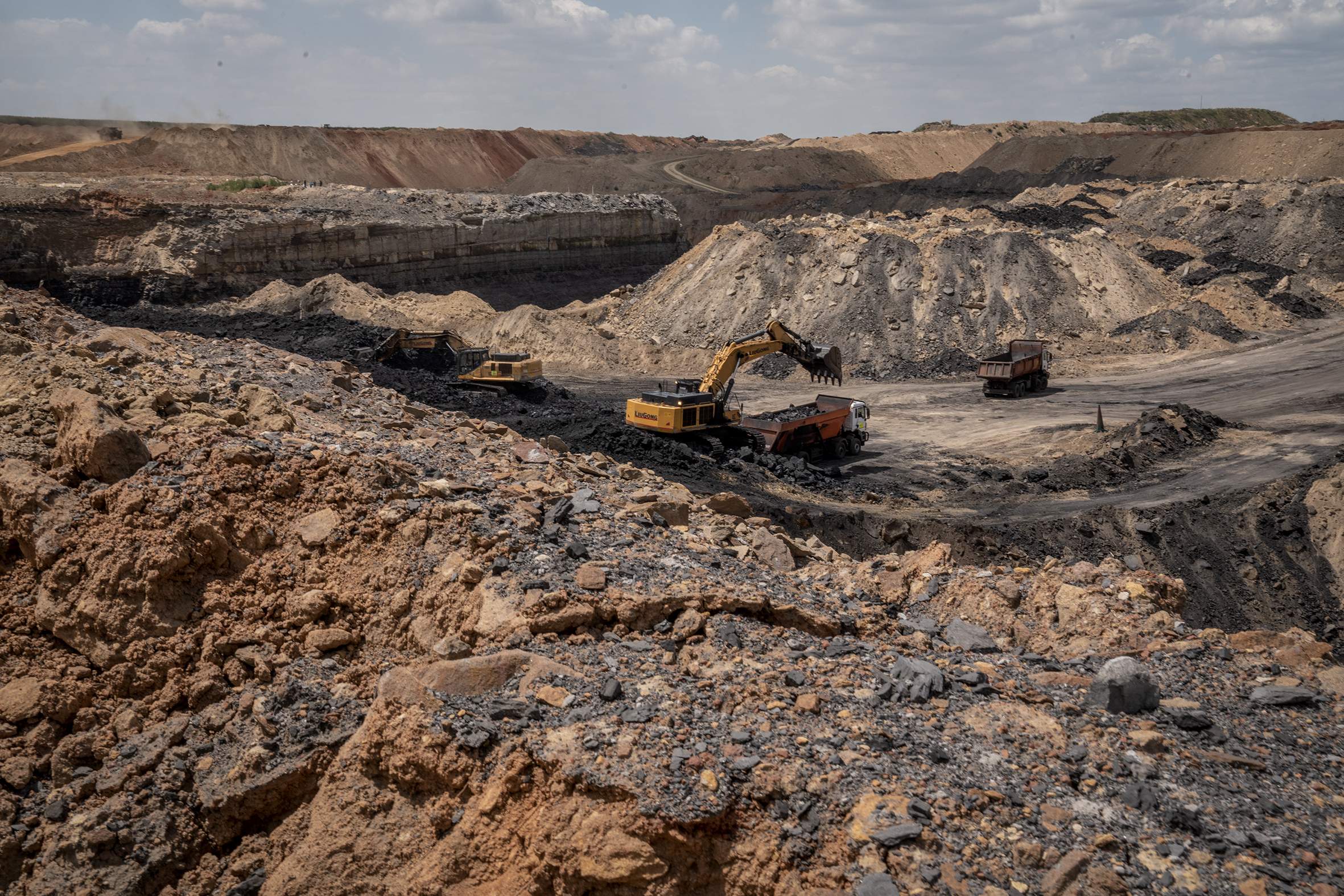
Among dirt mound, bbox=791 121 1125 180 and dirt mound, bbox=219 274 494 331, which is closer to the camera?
dirt mound, bbox=219 274 494 331

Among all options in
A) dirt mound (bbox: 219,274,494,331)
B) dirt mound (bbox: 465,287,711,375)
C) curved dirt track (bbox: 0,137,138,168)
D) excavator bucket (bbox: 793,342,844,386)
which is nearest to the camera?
excavator bucket (bbox: 793,342,844,386)

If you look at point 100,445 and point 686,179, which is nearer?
point 100,445

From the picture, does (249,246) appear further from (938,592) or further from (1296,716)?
(1296,716)

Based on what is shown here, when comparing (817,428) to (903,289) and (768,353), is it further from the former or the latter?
(903,289)

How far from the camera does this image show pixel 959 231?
33188mm

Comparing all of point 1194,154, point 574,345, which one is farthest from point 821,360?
point 1194,154

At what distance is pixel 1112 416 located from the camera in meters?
23.6

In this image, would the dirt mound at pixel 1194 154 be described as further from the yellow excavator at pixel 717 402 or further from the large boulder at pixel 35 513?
the large boulder at pixel 35 513

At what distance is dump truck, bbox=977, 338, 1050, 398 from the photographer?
25594mm

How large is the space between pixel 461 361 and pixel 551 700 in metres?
19.4

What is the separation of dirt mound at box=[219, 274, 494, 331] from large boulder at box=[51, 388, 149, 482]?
2237 centimetres

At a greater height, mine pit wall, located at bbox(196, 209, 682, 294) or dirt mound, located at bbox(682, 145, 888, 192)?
dirt mound, located at bbox(682, 145, 888, 192)

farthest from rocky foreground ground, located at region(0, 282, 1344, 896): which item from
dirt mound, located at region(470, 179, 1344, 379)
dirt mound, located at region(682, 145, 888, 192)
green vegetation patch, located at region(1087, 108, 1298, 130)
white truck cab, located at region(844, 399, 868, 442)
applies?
green vegetation patch, located at region(1087, 108, 1298, 130)

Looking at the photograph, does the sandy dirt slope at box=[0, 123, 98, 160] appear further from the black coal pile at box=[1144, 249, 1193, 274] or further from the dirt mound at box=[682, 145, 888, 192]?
the black coal pile at box=[1144, 249, 1193, 274]
